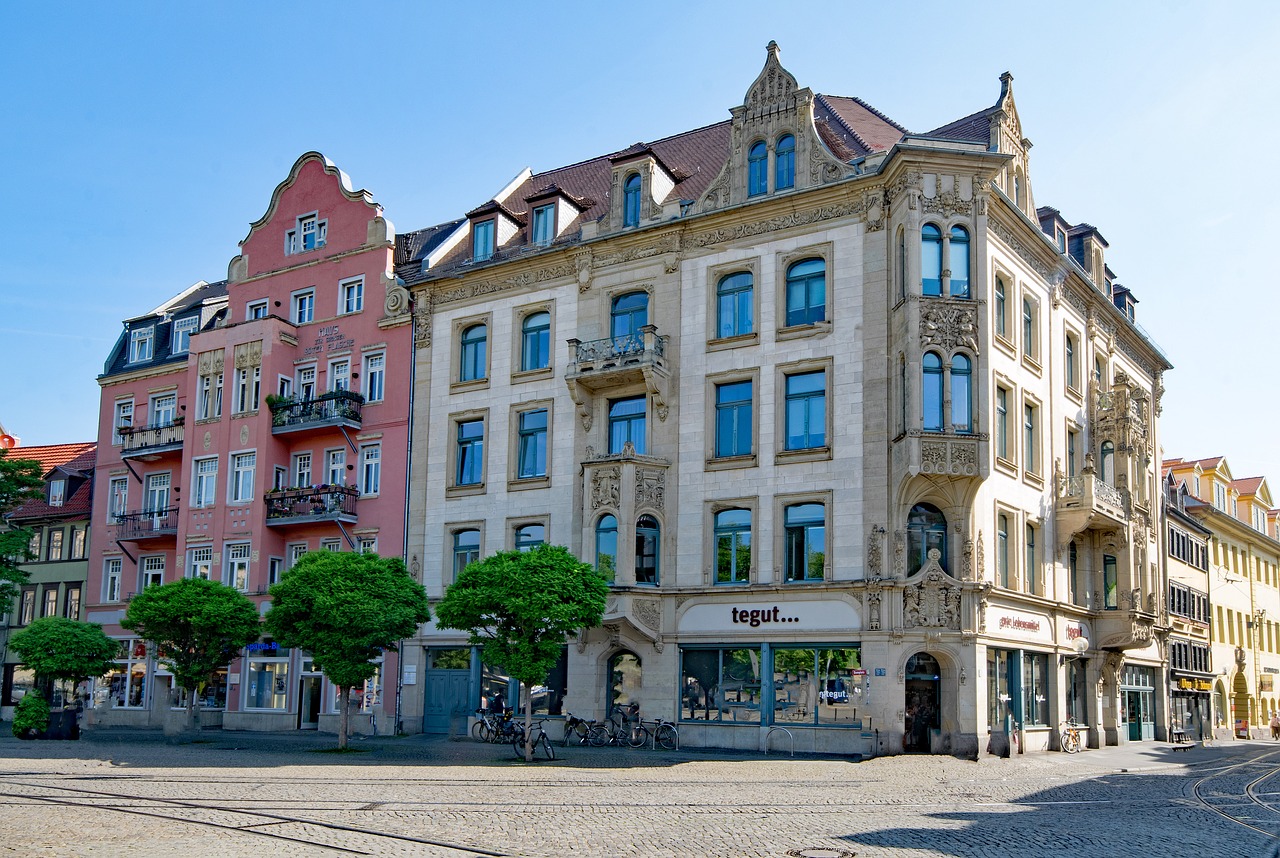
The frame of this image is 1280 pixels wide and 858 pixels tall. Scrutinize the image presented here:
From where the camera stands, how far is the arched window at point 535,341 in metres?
40.1

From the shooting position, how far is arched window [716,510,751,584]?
35.1 meters

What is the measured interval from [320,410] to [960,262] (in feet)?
73.4

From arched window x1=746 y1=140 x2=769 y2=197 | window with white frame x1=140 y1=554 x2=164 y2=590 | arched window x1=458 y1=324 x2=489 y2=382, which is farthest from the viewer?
window with white frame x1=140 y1=554 x2=164 y2=590

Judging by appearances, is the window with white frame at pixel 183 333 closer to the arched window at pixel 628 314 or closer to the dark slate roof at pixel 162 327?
the dark slate roof at pixel 162 327

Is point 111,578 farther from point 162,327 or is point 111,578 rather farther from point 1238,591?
point 1238,591

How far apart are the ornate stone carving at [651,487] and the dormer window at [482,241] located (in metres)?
10.7

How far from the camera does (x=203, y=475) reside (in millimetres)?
46031

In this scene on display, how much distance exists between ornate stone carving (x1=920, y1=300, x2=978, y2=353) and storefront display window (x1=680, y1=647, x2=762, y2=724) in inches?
385

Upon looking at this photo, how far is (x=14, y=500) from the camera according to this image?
45969mm

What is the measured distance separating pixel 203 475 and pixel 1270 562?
5759 centimetres

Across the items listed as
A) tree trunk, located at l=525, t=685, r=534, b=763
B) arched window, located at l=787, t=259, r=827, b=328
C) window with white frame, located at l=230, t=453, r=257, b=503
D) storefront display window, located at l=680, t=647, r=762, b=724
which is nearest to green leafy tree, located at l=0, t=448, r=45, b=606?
window with white frame, located at l=230, t=453, r=257, b=503

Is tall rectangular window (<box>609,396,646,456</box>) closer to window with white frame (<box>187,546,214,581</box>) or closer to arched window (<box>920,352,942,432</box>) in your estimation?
arched window (<box>920,352,942,432</box>)

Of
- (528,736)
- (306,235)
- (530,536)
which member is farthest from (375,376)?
(528,736)

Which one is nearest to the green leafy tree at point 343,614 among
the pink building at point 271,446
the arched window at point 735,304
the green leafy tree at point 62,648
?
the pink building at point 271,446
